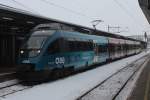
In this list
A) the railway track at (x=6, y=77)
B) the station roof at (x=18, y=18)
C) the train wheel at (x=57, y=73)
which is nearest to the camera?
the railway track at (x=6, y=77)

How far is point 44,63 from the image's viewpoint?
17.8m

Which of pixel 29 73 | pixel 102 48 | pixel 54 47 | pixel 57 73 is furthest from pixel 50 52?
pixel 102 48

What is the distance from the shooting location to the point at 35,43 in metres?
18.2

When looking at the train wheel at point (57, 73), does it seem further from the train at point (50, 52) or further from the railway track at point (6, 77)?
the railway track at point (6, 77)

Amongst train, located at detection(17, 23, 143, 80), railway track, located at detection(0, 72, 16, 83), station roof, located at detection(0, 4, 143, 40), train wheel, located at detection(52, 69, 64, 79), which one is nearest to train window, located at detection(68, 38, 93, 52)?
train, located at detection(17, 23, 143, 80)

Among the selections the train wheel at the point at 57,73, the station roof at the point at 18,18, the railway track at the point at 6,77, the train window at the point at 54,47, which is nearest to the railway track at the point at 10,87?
the railway track at the point at 6,77

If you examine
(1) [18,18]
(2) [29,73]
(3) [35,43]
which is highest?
(1) [18,18]

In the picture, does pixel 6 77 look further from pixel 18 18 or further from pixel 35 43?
pixel 18 18

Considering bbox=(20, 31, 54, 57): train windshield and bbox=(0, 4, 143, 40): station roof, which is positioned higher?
bbox=(0, 4, 143, 40): station roof

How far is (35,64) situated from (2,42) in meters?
11.5

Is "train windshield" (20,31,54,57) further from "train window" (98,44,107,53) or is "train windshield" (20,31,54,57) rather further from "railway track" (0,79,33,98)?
"train window" (98,44,107,53)

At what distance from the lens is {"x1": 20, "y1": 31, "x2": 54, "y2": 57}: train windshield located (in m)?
17.9

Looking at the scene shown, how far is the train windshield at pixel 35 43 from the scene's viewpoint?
1789 centimetres

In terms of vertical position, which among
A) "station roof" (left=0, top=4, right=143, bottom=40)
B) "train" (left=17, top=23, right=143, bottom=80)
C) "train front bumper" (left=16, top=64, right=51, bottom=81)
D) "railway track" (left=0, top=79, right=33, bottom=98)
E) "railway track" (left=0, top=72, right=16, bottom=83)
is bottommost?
"railway track" (left=0, top=79, right=33, bottom=98)
